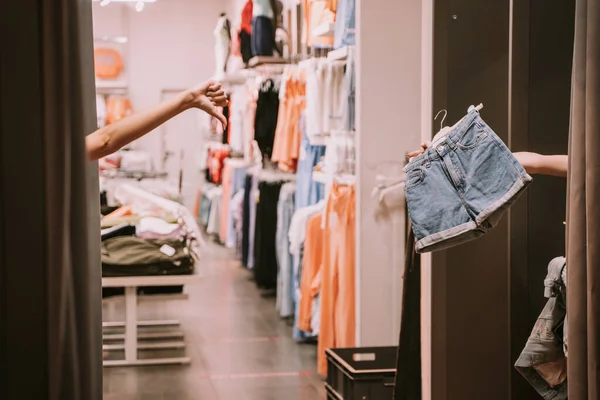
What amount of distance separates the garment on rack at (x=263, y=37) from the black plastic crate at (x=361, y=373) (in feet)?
16.5

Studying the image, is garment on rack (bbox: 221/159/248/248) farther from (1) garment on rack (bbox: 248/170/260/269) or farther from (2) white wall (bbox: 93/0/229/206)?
(2) white wall (bbox: 93/0/229/206)

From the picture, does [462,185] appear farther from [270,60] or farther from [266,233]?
[270,60]

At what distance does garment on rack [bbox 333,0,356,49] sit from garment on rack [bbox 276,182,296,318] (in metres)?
2.37

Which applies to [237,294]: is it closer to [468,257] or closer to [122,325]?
[122,325]

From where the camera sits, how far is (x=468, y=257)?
371 centimetres

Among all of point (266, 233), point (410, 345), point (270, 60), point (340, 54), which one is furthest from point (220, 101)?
point (270, 60)

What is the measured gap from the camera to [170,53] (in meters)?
16.1

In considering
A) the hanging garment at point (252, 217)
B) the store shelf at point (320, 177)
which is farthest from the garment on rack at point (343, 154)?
the hanging garment at point (252, 217)

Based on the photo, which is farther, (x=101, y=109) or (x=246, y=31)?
(x=101, y=109)

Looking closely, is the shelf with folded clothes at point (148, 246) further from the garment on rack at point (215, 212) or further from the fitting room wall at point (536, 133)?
the garment on rack at point (215, 212)

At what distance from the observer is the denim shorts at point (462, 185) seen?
9.64 feet

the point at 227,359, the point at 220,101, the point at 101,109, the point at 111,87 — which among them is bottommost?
the point at 227,359

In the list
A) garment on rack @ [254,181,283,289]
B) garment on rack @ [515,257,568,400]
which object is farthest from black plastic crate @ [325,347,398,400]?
garment on rack @ [254,181,283,289]

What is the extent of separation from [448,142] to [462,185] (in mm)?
156
